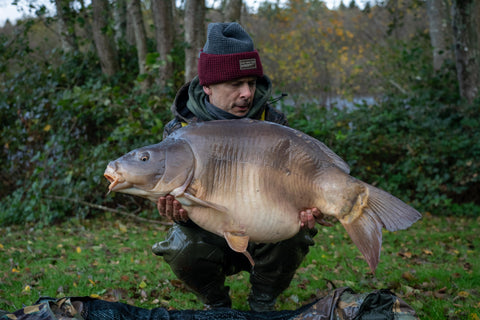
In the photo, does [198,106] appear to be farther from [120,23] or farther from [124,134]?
[120,23]

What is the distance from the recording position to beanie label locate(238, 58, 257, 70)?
7.55 feet

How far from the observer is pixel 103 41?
7586mm

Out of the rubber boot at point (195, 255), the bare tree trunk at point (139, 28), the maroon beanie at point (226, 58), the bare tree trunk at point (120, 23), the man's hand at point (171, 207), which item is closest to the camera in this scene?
the man's hand at point (171, 207)

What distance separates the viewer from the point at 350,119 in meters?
7.04

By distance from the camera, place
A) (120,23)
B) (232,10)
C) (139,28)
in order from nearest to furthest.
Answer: (232,10)
(139,28)
(120,23)

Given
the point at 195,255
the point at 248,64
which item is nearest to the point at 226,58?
the point at 248,64

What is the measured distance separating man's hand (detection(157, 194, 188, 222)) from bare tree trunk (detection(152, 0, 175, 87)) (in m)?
4.89

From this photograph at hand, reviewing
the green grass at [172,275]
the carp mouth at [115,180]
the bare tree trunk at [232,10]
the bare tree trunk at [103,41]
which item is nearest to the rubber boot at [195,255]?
the green grass at [172,275]

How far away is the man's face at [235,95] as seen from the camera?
2357 mm

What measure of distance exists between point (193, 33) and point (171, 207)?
467 centimetres

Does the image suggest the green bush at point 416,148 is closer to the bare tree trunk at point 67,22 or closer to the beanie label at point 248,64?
the beanie label at point 248,64

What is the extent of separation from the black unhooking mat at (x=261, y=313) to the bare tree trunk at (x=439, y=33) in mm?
6403

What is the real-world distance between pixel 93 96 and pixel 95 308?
14.4 ft

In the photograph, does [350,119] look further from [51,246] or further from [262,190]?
[262,190]
